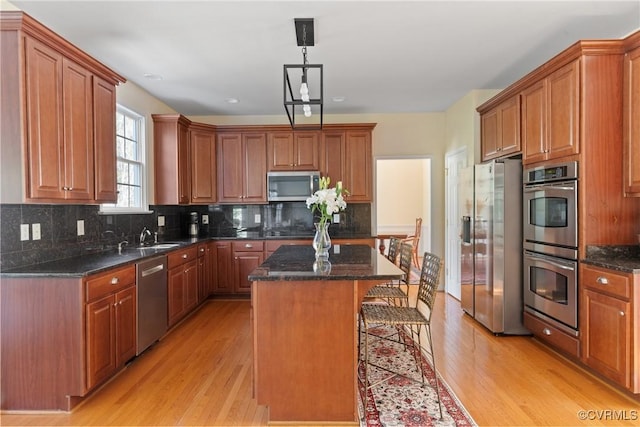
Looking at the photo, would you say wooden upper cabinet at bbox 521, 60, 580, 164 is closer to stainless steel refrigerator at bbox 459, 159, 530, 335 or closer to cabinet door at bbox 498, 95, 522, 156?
cabinet door at bbox 498, 95, 522, 156

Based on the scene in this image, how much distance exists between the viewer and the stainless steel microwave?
4.78m

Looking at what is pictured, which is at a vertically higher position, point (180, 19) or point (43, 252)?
point (180, 19)

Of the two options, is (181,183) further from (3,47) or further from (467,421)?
(467,421)

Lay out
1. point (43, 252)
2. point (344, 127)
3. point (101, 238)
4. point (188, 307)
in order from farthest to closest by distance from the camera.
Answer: point (344, 127), point (188, 307), point (101, 238), point (43, 252)

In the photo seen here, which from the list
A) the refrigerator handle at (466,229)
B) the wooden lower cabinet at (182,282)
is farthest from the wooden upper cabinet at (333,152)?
the wooden lower cabinet at (182,282)

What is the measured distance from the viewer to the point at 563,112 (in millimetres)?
2734

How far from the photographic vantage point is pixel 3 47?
78.9 inches

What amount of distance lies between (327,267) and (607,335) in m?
1.96

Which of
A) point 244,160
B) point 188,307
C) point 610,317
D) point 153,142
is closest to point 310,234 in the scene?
point 244,160

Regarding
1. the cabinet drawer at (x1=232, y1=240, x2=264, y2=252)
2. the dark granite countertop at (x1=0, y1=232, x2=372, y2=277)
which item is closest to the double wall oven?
the cabinet drawer at (x1=232, y1=240, x2=264, y2=252)

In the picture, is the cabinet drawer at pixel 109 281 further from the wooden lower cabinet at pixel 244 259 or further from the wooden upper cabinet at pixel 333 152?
the wooden upper cabinet at pixel 333 152

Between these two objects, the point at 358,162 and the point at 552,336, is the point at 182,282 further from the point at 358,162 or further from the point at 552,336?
the point at 552,336

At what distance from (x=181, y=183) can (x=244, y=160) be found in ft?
3.05

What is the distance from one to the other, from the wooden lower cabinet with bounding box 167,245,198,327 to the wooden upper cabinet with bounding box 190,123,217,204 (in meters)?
0.91
